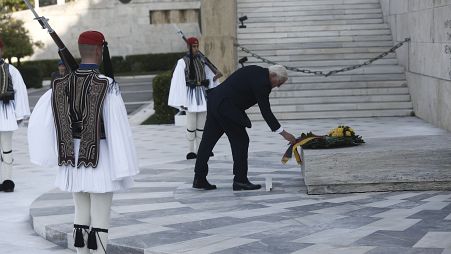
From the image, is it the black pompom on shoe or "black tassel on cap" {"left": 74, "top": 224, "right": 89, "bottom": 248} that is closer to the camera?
"black tassel on cap" {"left": 74, "top": 224, "right": 89, "bottom": 248}

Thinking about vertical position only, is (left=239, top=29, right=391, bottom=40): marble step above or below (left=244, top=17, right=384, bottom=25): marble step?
below

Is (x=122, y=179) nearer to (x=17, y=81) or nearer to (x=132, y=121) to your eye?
(x=17, y=81)

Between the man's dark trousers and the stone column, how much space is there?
9.73 metres

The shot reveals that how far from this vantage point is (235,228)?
8.12m

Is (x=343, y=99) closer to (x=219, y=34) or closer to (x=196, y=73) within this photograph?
(x=219, y=34)

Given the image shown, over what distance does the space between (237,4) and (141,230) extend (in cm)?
1783

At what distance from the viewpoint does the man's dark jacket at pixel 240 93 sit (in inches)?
383

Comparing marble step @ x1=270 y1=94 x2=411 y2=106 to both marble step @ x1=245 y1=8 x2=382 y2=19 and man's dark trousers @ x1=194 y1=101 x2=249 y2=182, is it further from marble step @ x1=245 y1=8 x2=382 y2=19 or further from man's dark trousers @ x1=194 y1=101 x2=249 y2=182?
man's dark trousers @ x1=194 y1=101 x2=249 y2=182

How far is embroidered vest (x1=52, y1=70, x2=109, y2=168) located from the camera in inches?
244

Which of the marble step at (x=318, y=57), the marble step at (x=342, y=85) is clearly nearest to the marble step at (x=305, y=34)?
the marble step at (x=318, y=57)

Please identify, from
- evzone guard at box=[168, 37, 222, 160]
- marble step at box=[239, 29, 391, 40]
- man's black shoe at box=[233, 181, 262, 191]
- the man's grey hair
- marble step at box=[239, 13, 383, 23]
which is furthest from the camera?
marble step at box=[239, 13, 383, 23]

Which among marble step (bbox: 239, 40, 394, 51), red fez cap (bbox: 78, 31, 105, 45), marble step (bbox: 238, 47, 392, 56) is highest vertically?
red fez cap (bbox: 78, 31, 105, 45)

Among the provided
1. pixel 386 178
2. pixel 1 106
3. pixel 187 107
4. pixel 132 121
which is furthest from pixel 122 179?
pixel 132 121

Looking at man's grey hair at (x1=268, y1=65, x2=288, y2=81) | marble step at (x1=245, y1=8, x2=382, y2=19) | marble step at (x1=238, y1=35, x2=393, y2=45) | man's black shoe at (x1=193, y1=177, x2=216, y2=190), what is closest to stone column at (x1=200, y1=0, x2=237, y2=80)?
marble step at (x1=238, y1=35, x2=393, y2=45)
